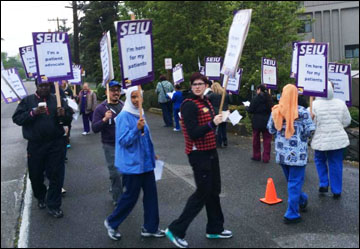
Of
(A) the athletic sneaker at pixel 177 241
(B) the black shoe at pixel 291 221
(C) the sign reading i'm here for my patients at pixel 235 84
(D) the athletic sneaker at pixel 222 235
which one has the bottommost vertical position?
(B) the black shoe at pixel 291 221

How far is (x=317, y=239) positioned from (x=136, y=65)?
2.89 metres

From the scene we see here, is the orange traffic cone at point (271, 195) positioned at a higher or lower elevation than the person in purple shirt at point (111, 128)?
lower

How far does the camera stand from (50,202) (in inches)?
233

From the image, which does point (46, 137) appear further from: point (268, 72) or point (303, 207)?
point (268, 72)

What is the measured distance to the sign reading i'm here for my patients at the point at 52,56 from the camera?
6105 mm

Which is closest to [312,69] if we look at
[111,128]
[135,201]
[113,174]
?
[111,128]

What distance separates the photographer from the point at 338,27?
41.2 m

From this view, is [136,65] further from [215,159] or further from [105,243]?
[105,243]

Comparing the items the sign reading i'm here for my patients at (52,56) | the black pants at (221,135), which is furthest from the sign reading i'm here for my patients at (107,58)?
the black pants at (221,135)

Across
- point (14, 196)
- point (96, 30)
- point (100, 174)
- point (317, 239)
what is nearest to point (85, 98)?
point (100, 174)

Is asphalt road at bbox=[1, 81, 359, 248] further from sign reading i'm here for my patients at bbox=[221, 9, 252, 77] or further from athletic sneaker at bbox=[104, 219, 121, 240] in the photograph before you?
sign reading i'm here for my patients at bbox=[221, 9, 252, 77]

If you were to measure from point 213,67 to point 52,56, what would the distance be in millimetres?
7285

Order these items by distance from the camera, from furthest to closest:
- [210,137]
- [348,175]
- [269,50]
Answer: [269,50] → [348,175] → [210,137]

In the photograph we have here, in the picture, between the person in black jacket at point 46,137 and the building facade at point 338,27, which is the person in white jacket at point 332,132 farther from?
the building facade at point 338,27
